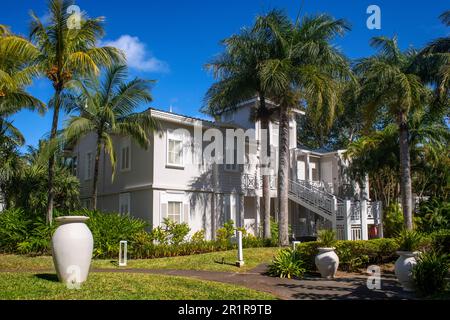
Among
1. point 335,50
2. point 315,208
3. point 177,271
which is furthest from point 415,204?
point 177,271

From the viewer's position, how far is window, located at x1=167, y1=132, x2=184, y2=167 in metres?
20.8

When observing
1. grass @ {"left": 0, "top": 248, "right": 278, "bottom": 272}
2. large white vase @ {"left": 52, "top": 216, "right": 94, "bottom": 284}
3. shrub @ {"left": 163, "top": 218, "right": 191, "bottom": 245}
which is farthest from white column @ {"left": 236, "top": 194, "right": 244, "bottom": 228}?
large white vase @ {"left": 52, "top": 216, "right": 94, "bottom": 284}

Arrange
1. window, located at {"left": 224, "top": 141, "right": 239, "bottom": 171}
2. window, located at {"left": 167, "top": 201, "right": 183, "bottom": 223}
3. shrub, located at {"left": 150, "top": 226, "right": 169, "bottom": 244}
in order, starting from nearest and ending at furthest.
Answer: shrub, located at {"left": 150, "top": 226, "right": 169, "bottom": 244}, window, located at {"left": 167, "top": 201, "right": 183, "bottom": 223}, window, located at {"left": 224, "top": 141, "right": 239, "bottom": 171}

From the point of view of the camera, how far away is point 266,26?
19797 mm

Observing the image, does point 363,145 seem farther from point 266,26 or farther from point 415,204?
point 266,26

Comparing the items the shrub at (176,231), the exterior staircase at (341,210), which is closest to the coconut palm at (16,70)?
the shrub at (176,231)

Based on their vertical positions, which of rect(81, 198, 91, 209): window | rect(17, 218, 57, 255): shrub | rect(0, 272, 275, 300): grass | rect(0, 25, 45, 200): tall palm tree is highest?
rect(0, 25, 45, 200): tall palm tree

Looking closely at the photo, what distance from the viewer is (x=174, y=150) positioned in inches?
828

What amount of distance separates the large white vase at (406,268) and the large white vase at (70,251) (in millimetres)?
7413

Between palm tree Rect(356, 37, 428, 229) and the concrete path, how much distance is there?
7212 mm

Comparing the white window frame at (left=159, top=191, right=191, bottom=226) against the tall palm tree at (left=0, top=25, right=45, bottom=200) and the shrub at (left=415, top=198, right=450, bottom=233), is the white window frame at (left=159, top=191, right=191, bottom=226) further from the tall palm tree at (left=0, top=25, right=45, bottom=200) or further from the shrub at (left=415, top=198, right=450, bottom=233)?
the shrub at (left=415, top=198, right=450, bottom=233)

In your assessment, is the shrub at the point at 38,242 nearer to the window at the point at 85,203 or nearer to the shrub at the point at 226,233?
the shrub at the point at 226,233

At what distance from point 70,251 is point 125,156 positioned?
43.0 feet

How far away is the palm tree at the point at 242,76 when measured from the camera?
20.0 m
